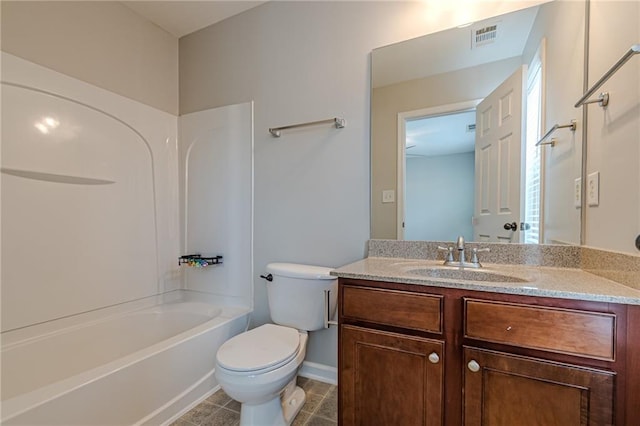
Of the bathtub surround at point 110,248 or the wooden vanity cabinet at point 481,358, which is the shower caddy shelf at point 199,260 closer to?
the bathtub surround at point 110,248

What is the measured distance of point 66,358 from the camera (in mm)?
1629

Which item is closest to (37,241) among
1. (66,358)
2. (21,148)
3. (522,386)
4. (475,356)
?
(21,148)

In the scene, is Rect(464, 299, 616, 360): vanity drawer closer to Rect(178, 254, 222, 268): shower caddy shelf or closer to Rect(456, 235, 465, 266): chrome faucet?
Rect(456, 235, 465, 266): chrome faucet

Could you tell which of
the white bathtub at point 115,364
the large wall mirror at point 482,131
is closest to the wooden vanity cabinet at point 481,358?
the large wall mirror at point 482,131

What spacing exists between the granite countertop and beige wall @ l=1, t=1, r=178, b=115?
2.03 m

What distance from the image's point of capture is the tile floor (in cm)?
148

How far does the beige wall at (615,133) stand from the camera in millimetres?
884

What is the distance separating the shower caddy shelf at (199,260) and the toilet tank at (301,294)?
2.06 ft

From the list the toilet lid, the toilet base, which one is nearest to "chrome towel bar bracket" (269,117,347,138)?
the toilet lid

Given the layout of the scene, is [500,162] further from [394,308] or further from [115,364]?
[115,364]

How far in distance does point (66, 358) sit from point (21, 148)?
119 cm

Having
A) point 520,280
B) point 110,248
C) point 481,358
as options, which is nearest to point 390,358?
point 481,358

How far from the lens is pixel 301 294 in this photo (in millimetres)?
1637

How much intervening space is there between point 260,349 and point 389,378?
1.99 ft
